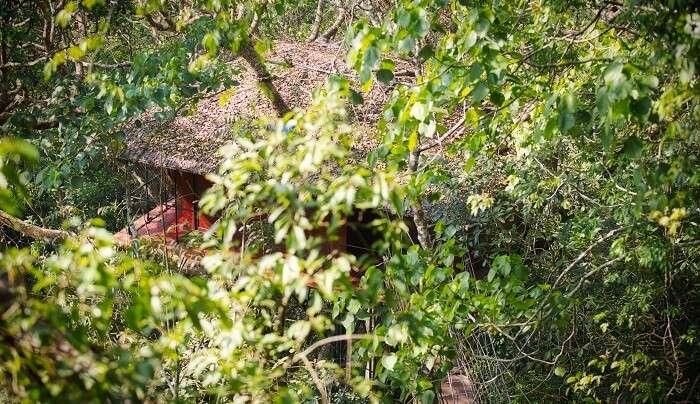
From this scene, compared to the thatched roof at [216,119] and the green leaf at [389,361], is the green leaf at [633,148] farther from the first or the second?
the thatched roof at [216,119]

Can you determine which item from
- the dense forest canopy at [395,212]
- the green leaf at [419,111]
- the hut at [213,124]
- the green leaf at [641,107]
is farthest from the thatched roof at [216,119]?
the green leaf at [641,107]

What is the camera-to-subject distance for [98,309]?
166 cm

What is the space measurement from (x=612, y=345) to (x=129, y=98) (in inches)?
157

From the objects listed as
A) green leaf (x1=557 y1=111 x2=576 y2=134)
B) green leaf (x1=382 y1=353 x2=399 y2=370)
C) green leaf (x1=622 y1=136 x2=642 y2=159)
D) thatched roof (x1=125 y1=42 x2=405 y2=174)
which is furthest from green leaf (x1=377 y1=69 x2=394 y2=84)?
thatched roof (x1=125 y1=42 x2=405 y2=174)

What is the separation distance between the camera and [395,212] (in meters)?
2.12

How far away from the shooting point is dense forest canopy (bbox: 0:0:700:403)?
1.72m

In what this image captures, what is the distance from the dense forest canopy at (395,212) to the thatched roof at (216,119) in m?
0.79

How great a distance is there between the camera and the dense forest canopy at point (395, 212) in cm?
172

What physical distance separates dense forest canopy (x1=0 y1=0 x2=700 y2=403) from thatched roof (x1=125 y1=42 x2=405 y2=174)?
0.79 meters

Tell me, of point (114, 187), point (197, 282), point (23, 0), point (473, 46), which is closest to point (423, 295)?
point (473, 46)

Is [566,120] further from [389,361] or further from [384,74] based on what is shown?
[389,361]

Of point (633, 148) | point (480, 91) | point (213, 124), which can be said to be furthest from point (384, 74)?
point (213, 124)

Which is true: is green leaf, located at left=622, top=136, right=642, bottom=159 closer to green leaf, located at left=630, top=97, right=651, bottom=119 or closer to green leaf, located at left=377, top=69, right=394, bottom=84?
green leaf, located at left=630, top=97, right=651, bottom=119

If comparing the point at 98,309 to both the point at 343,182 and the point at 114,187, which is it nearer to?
the point at 343,182
